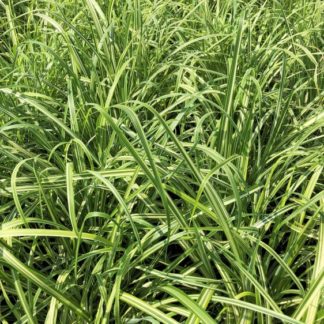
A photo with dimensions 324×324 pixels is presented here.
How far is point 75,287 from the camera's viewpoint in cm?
98

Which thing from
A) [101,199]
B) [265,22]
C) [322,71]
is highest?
[265,22]

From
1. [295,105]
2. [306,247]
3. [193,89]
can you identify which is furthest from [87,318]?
[295,105]

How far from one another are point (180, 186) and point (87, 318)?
0.38 m

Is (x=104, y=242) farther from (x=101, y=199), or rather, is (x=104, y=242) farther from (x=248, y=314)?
(x=248, y=314)

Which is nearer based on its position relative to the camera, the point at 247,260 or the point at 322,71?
the point at 247,260

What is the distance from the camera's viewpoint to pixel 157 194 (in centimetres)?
111

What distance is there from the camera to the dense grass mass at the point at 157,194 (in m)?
0.87

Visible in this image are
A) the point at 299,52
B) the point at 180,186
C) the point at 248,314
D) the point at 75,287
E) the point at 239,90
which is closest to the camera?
the point at 248,314

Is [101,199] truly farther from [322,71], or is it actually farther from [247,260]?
[322,71]

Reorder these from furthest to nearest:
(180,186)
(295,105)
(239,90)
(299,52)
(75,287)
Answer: (299,52), (295,105), (239,90), (180,186), (75,287)

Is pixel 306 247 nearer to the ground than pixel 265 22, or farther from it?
nearer to the ground

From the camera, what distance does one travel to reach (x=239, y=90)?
124 centimetres

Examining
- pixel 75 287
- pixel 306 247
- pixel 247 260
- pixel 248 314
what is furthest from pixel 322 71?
pixel 75 287

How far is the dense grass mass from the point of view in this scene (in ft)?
2.86
